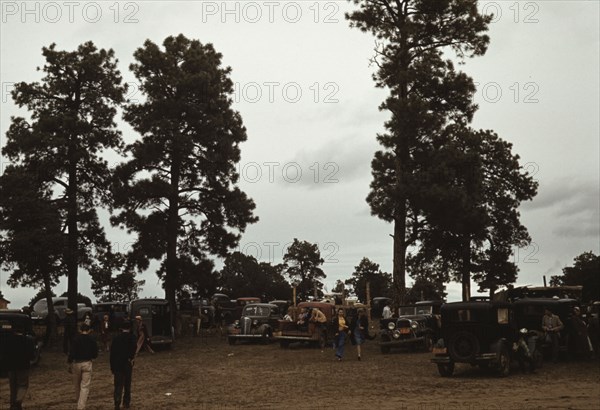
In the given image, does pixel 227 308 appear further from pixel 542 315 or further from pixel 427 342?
pixel 542 315

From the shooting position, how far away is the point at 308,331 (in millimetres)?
28984

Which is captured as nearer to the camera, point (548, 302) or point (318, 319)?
point (548, 302)

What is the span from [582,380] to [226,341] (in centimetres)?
2118

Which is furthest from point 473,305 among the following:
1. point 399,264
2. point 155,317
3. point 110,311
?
point 110,311

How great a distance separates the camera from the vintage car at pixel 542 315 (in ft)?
71.3

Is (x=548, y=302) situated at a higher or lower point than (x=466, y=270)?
lower

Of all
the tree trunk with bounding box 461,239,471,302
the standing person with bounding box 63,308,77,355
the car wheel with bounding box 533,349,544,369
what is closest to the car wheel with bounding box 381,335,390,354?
the car wheel with bounding box 533,349,544,369

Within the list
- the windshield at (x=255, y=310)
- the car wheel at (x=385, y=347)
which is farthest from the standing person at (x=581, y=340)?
the windshield at (x=255, y=310)

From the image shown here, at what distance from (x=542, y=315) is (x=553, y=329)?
1.48m

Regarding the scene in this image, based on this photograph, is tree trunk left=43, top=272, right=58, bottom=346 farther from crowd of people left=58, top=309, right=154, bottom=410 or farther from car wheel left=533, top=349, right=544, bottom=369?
car wheel left=533, top=349, right=544, bottom=369

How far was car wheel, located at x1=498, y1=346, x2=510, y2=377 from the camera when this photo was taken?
1791cm

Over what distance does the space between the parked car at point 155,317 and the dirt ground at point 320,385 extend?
4.31 metres

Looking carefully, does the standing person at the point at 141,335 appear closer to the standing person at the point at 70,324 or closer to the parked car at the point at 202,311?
the standing person at the point at 70,324

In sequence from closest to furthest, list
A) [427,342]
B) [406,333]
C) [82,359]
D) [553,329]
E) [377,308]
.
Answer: [82,359], [553,329], [406,333], [427,342], [377,308]
